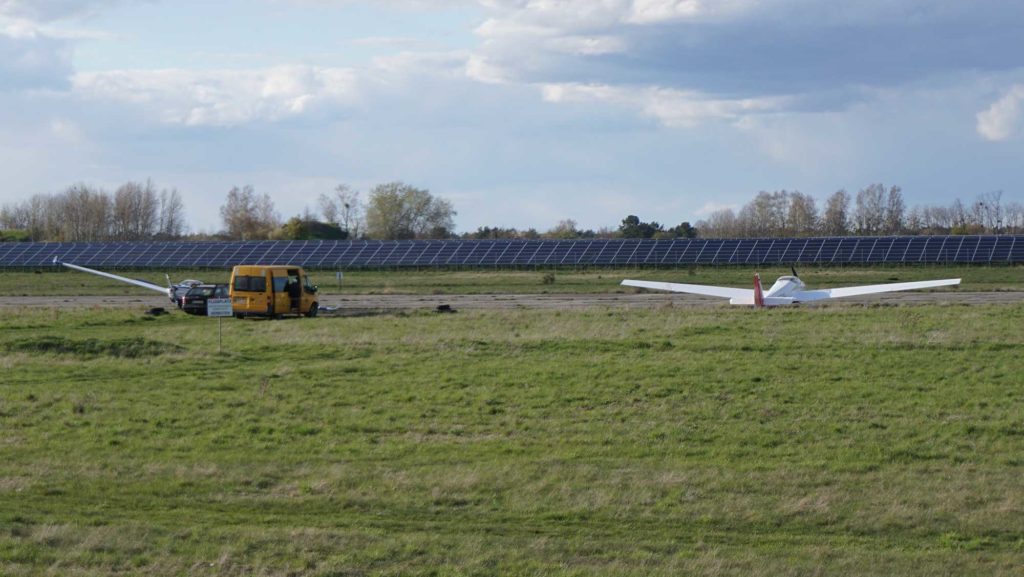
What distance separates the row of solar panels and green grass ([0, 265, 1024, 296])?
2.77 meters

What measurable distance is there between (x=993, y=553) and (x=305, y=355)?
18037mm

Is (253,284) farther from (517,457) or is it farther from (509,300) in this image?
(517,457)

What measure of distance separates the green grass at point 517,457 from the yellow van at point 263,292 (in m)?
12.9

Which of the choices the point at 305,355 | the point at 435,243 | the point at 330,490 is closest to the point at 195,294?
the point at 305,355

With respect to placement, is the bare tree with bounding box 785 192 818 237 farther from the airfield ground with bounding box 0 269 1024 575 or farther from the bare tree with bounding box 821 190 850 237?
the airfield ground with bounding box 0 269 1024 575

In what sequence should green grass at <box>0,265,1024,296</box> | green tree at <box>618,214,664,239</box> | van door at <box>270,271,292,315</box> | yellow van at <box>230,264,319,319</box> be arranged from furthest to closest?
green tree at <box>618,214,664,239</box> → green grass at <box>0,265,1024,296</box> → van door at <box>270,271,292,315</box> → yellow van at <box>230,264,319,319</box>

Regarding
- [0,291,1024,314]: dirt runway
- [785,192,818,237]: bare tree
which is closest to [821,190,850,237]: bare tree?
[785,192,818,237]: bare tree

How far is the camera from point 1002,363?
72.7 ft

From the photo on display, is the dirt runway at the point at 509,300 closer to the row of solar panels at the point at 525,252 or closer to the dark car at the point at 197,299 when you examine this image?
the dark car at the point at 197,299

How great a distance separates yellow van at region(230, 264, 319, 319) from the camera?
40000 mm

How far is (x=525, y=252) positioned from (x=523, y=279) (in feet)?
64.7

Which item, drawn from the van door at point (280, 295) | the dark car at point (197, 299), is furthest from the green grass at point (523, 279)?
the van door at point (280, 295)

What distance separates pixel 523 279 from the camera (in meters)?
75.4

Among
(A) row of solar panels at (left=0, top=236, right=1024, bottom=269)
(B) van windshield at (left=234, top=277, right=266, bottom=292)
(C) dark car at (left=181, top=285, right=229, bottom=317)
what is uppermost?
(A) row of solar panels at (left=0, top=236, right=1024, bottom=269)
